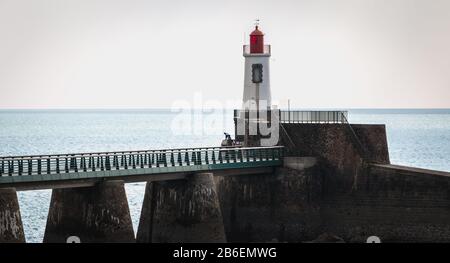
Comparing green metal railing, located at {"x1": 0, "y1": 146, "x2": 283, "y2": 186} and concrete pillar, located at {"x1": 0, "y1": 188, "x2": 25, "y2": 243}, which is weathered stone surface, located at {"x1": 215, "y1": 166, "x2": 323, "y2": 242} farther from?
concrete pillar, located at {"x1": 0, "y1": 188, "x2": 25, "y2": 243}

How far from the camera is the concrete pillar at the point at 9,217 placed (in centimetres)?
5478

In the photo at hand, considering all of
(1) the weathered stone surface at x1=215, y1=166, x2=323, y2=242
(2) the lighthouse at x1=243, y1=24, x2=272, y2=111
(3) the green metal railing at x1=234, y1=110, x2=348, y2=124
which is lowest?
(1) the weathered stone surface at x1=215, y1=166, x2=323, y2=242

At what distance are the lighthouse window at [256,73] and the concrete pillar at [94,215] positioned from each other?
15.0 meters

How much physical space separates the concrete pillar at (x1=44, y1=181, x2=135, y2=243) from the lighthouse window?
15.0 meters

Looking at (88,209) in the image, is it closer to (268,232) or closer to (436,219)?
(268,232)

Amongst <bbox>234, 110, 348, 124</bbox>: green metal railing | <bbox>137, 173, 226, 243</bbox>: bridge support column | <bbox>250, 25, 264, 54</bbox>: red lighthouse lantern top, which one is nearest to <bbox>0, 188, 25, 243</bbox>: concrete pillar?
<bbox>137, 173, 226, 243</bbox>: bridge support column

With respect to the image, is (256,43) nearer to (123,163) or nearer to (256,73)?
(256,73)

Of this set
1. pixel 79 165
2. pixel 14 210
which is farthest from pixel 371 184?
pixel 14 210

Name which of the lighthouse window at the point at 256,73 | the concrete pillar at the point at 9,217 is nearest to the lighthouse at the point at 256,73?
the lighthouse window at the point at 256,73

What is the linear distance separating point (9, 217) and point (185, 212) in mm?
9732

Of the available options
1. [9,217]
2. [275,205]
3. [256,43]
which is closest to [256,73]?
[256,43]

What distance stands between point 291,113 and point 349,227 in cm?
783

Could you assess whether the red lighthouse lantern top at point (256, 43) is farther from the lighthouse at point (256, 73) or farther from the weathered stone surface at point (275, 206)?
the weathered stone surface at point (275, 206)

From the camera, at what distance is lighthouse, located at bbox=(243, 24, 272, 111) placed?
72.7m
